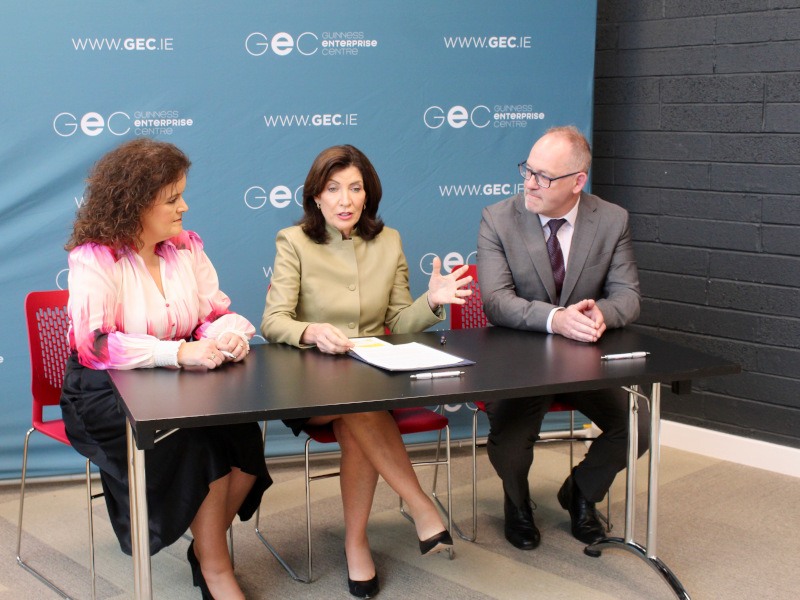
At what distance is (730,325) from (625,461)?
117 cm

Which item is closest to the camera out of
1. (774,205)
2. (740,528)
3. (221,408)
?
(221,408)

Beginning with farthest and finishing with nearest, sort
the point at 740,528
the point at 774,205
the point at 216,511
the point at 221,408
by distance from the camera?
1. the point at 774,205
2. the point at 740,528
3. the point at 216,511
4. the point at 221,408

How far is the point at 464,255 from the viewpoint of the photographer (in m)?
4.02

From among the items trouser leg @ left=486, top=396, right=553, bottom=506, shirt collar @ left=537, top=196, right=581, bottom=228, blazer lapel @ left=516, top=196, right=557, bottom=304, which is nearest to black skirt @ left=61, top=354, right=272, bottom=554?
trouser leg @ left=486, top=396, right=553, bottom=506

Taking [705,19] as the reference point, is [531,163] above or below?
below

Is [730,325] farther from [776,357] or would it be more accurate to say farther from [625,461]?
[625,461]

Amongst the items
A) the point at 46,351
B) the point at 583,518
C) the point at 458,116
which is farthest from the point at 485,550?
the point at 458,116

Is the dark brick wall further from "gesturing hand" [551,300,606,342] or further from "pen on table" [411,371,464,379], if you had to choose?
"pen on table" [411,371,464,379]

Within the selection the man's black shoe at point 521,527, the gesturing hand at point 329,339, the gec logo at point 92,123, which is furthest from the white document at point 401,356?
the gec logo at point 92,123

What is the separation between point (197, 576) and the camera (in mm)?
2713

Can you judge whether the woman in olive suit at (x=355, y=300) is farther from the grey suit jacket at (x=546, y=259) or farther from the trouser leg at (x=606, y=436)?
the trouser leg at (x=606, y=436)

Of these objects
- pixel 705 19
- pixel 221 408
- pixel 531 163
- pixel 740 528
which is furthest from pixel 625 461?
pixel 705 19

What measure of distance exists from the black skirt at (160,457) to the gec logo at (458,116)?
170cm

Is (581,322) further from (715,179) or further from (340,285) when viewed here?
(715,179)
